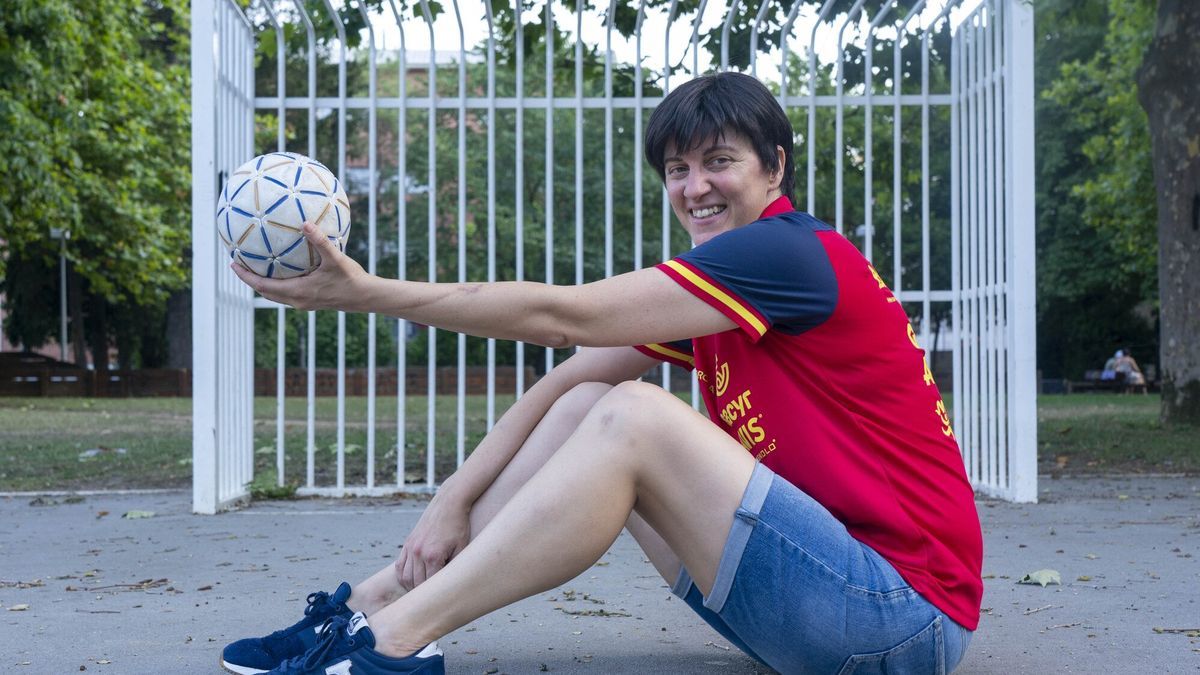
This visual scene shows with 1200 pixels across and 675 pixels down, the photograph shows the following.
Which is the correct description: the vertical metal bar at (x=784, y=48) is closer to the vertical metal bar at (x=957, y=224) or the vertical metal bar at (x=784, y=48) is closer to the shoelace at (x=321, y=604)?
the vertical metal bar at (x=957, y=224)

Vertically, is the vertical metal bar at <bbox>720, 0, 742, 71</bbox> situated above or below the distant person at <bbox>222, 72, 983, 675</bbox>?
above

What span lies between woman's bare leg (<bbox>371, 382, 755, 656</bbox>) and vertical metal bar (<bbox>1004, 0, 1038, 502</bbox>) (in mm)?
4926

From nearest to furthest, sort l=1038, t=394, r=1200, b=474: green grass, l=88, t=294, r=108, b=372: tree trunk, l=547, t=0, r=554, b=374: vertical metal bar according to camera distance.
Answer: l=547, t=0, r=554, b=374: vertical metal bar
l=1038, t=394, r=1200, b=474: green grass
l=88, t=294, r=108, b=372: tree trunk

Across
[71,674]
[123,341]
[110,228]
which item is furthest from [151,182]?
→ [71,674]

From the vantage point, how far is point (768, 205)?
2975mm

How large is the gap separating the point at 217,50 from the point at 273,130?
21050 millimetres

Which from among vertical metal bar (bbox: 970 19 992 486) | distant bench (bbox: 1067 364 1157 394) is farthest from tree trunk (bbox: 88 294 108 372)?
vertical metal bar (bbox: 970 19 992 486)

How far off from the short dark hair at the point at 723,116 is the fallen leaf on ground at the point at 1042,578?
2.36 meters

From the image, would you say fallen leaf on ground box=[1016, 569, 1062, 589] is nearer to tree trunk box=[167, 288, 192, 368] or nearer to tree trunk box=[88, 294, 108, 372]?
tree trunk box=[167, 288, 192, 368]

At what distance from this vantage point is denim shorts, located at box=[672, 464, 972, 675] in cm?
251

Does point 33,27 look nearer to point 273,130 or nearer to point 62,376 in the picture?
point 273,130

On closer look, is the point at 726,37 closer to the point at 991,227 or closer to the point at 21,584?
the point at 991,227

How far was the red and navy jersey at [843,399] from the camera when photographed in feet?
8.52

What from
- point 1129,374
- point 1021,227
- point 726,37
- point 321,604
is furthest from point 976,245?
point 1129,374
